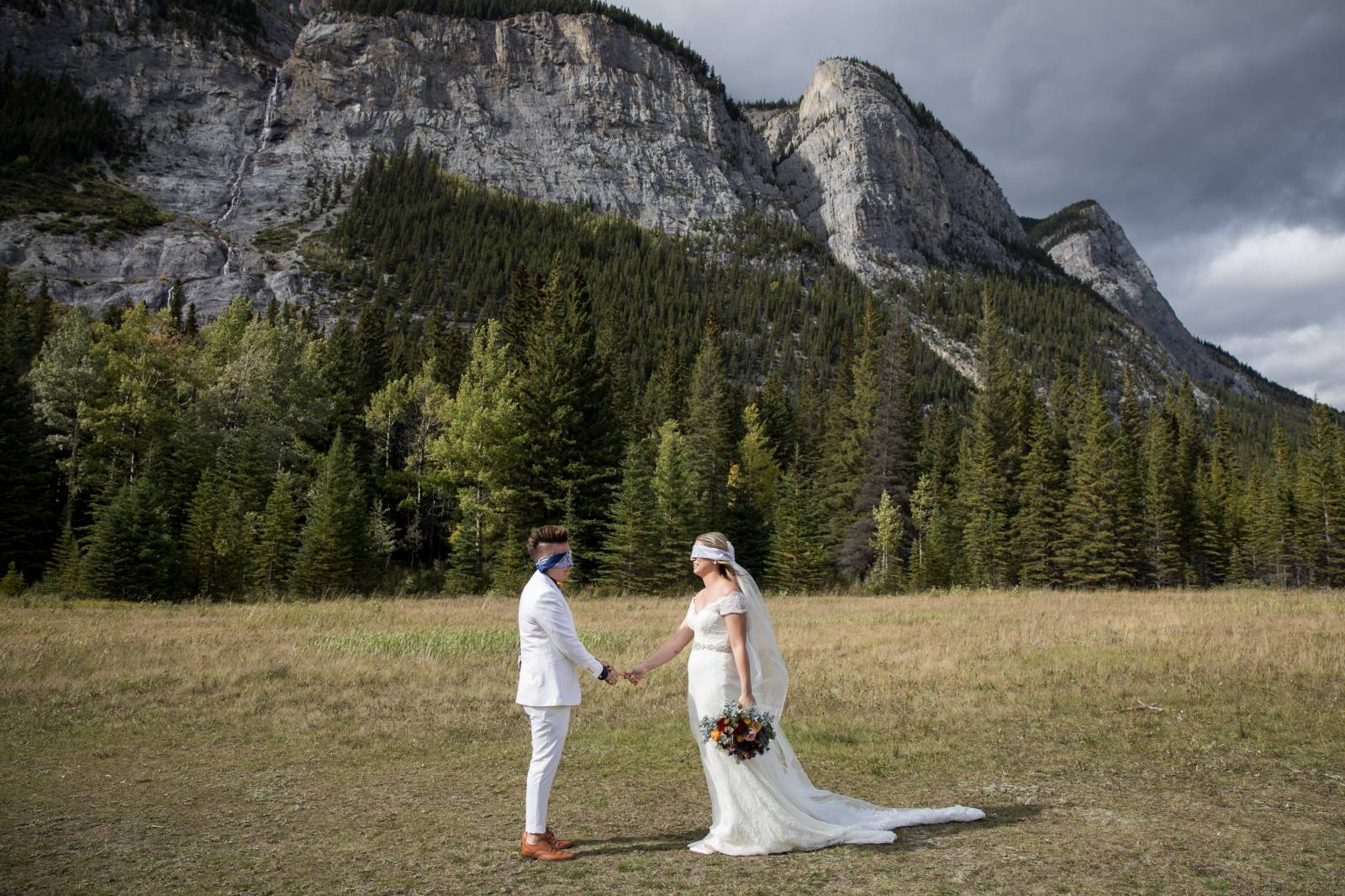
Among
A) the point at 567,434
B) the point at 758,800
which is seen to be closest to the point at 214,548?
the point at 567,434

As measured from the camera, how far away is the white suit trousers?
5672 millimetres

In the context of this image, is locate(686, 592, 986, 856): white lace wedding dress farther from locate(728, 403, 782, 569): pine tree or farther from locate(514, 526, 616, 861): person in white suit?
locate(728, 403, 782, 569): pine tree

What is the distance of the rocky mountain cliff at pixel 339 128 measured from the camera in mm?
111562

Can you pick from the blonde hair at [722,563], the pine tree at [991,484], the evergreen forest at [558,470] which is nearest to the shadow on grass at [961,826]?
the blonde hair at [722,563]

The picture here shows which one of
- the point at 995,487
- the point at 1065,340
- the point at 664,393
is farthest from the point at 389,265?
the point at 1065,340

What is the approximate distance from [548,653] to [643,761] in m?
3.76

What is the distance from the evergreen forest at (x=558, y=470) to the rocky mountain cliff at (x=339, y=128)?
2108 centimetres

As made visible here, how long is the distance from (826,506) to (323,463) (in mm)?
35490

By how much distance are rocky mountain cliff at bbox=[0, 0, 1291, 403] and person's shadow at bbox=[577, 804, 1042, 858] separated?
116 m

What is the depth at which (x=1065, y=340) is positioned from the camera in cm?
16938

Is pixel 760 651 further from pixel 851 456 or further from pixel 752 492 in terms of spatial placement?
pixel 851 456

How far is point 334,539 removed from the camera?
30.9 m

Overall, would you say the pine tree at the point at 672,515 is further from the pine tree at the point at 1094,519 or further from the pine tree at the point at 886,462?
the pine tree at the point at 1094,519

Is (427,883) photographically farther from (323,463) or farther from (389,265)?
(389,265)
